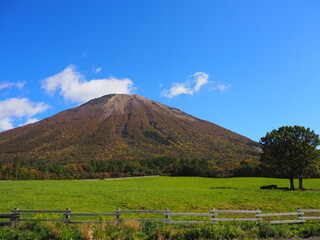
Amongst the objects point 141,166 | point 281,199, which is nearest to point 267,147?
point 281,199

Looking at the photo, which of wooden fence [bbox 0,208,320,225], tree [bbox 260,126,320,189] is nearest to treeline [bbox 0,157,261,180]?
tree [bbox 260,126,320,189]

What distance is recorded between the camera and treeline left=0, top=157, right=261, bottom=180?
93.7 m

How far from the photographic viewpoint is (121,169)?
390 ft

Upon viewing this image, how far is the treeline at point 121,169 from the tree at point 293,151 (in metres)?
40.4

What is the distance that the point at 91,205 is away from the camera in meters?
28.0

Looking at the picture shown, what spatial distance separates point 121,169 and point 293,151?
84.2 m

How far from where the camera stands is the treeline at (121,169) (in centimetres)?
9369

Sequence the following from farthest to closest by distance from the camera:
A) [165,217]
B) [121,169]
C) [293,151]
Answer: [121,169]
[293,151]
[165,217]

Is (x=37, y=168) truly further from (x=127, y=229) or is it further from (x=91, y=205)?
(x=127, y=229)

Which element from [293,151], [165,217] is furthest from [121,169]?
[165,217]

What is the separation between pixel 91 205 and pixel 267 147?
34.0 metres

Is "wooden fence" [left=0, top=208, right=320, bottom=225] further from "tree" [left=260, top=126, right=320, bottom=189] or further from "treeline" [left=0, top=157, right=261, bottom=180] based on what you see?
"treeline" [left=0, top=157, right=261, bottom=180]

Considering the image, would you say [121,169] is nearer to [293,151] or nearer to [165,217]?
[293,151]

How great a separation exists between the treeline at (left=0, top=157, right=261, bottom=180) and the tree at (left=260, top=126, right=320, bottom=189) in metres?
40.4
